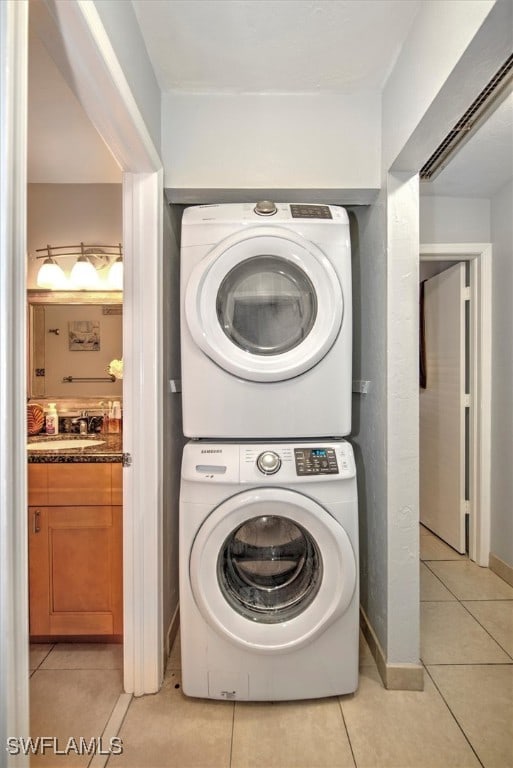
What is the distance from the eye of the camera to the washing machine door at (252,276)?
5.54ft

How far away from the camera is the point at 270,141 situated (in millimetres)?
1845

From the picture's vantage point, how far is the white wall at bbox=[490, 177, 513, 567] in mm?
2676

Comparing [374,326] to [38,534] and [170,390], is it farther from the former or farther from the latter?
[38,534]

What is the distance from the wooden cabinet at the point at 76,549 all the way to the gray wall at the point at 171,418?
0.24m

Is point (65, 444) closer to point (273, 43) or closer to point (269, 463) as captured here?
point (269, 463)

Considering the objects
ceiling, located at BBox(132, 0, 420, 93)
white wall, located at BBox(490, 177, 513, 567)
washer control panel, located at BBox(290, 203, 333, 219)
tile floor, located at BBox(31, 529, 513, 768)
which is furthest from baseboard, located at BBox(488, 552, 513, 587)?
ceiling, located at BBox(132, 0, 420, 93)

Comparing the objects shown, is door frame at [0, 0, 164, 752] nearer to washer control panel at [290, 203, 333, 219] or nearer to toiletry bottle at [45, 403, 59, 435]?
washer control panel at [290, 203, 333, 219]

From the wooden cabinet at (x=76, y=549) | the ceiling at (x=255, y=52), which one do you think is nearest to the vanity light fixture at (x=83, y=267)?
the ceiling at (x=255, y=52)

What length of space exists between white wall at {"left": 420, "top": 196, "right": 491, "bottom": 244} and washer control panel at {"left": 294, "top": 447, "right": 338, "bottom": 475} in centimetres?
184

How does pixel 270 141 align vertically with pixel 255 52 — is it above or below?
below

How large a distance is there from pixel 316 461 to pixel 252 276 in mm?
745

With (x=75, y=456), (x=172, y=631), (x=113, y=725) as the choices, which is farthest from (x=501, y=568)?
(x=75, y=456)

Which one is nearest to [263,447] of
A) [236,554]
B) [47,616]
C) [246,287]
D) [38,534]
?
[236,554]

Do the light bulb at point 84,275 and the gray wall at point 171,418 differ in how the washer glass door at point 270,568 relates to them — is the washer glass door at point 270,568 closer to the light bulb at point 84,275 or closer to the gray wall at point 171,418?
the gray wall at point 171,418
